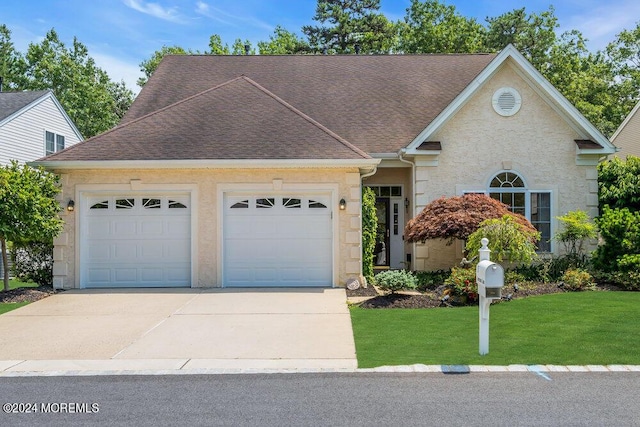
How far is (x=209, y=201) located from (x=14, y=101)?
56.1ft

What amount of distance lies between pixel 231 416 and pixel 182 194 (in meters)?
9.41

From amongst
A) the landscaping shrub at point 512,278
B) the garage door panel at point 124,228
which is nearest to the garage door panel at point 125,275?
the garage door panel at point 124,228

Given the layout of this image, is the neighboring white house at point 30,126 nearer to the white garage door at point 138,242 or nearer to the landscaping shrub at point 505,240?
the white garage door at point 138,242

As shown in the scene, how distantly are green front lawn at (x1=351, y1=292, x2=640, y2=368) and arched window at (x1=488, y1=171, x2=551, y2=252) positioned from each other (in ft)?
12.9

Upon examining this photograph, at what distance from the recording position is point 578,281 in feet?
43.5

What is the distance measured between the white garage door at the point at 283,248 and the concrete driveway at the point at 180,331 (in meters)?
0.62

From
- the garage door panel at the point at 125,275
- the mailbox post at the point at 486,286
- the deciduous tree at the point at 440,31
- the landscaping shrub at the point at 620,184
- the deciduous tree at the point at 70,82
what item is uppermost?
the deciduous tree at the point at 440,31

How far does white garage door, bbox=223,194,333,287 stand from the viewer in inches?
572

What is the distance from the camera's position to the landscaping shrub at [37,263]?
15.4m

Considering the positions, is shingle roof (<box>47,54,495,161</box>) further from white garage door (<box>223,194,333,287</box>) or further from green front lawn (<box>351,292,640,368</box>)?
green front lawn (<box>351,292,640,368</box>)

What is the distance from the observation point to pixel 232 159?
45.8 ft

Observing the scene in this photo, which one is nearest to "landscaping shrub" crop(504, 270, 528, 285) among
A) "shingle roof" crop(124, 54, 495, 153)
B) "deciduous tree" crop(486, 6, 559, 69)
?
"shingle roof" crop(124, 54, 495, 153)

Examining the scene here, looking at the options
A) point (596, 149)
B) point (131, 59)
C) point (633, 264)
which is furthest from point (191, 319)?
point (131, 59)

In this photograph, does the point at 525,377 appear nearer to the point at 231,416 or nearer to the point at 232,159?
the point at 231,416
